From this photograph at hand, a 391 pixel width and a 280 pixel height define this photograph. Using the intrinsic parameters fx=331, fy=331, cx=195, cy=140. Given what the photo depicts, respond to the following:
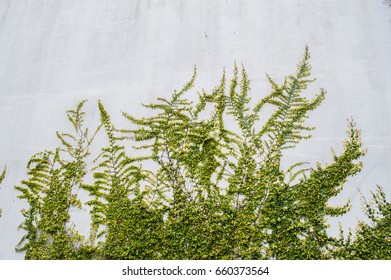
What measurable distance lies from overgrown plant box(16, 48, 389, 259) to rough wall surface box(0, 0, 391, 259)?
0.35ft

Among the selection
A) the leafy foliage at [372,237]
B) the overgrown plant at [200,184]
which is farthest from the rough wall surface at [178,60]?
the leafy foliage at [372,237]

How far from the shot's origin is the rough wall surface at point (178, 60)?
2.76 m

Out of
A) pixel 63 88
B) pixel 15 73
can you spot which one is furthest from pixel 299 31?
pixel 15 73

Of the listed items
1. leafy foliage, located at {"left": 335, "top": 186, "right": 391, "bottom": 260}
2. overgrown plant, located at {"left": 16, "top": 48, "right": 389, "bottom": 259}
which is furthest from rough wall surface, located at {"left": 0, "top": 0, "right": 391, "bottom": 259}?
leafy foliage, located at {"left": 335, "top": 186, "right": 391, "bottom": 260}

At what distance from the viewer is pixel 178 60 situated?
10.2 feet

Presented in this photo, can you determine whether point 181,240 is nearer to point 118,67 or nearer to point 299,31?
point 118,67

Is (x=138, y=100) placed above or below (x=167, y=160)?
above

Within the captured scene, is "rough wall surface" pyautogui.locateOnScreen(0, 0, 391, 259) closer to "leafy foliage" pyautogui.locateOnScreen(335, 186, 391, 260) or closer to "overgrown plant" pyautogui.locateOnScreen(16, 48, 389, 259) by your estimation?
"overgrown plant" pyautogui.locateOnScreen(16, 48, 389, 259)

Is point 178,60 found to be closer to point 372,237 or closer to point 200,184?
point 200,184

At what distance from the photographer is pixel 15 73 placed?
334 centimetres

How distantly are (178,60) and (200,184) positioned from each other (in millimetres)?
1213

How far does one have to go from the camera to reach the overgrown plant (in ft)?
8.12
